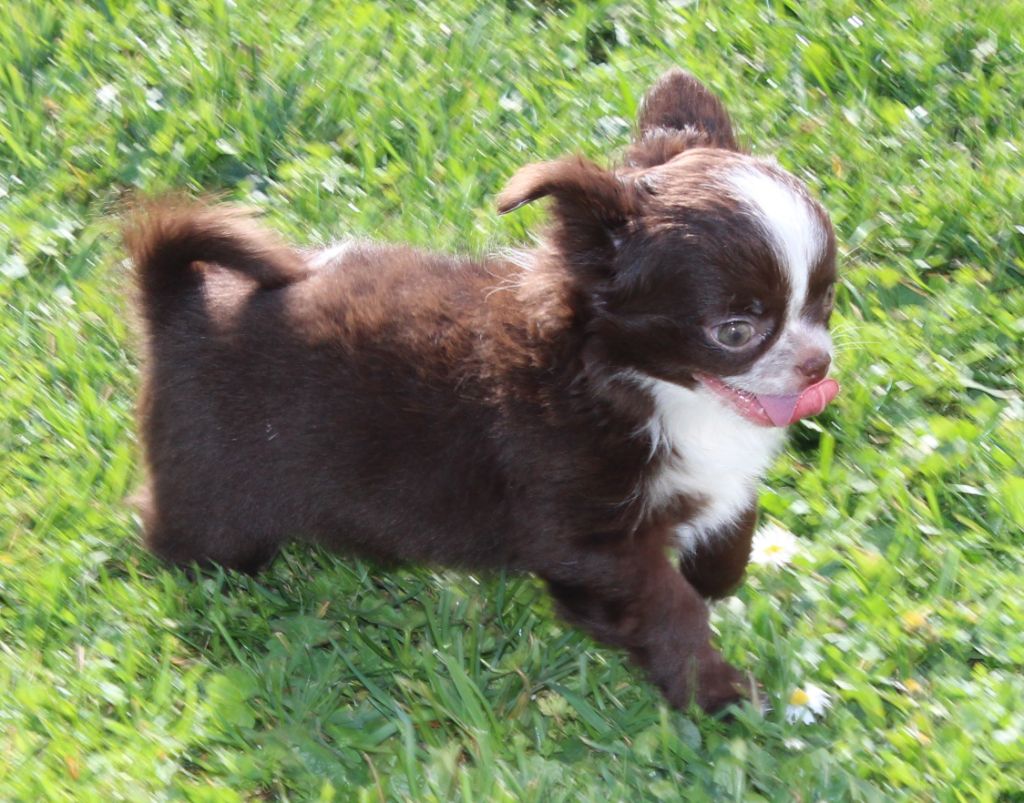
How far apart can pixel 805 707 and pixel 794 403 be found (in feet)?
2.26

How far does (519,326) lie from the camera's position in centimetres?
340

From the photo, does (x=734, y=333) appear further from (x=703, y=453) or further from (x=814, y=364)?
(x=703, y=453)

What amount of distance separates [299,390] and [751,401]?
1.05m

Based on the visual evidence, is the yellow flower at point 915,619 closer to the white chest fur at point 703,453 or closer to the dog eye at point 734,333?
the white chest fur at point 703,453

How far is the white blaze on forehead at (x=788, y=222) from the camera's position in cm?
307

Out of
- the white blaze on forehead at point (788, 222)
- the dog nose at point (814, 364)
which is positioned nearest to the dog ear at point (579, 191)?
the white blaze on forehead at point (788, 222)

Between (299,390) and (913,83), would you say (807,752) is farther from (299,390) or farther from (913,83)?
(913,83)

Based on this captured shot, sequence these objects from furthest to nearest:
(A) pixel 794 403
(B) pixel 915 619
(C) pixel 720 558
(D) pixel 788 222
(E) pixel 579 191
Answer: (C) pixel 720 558 → (B) pixel 915 619 → (A) pixel 794 403 → (E) pixel 579 191 → (D) pixel 788 222

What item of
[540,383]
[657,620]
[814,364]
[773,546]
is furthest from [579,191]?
[773,546]

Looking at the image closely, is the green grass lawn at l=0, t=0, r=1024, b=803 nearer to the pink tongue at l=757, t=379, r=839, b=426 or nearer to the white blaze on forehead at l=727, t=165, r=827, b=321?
the pink tongue at l=757, t=379, r=839, b=426

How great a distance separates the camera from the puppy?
317 centimetres

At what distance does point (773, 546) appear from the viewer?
383 cm

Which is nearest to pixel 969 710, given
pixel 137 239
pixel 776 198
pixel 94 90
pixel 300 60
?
pixel 776 198

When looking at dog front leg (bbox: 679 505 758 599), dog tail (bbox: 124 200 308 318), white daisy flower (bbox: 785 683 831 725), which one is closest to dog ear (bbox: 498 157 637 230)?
dog tail (bbox: 124 200 308 318)
